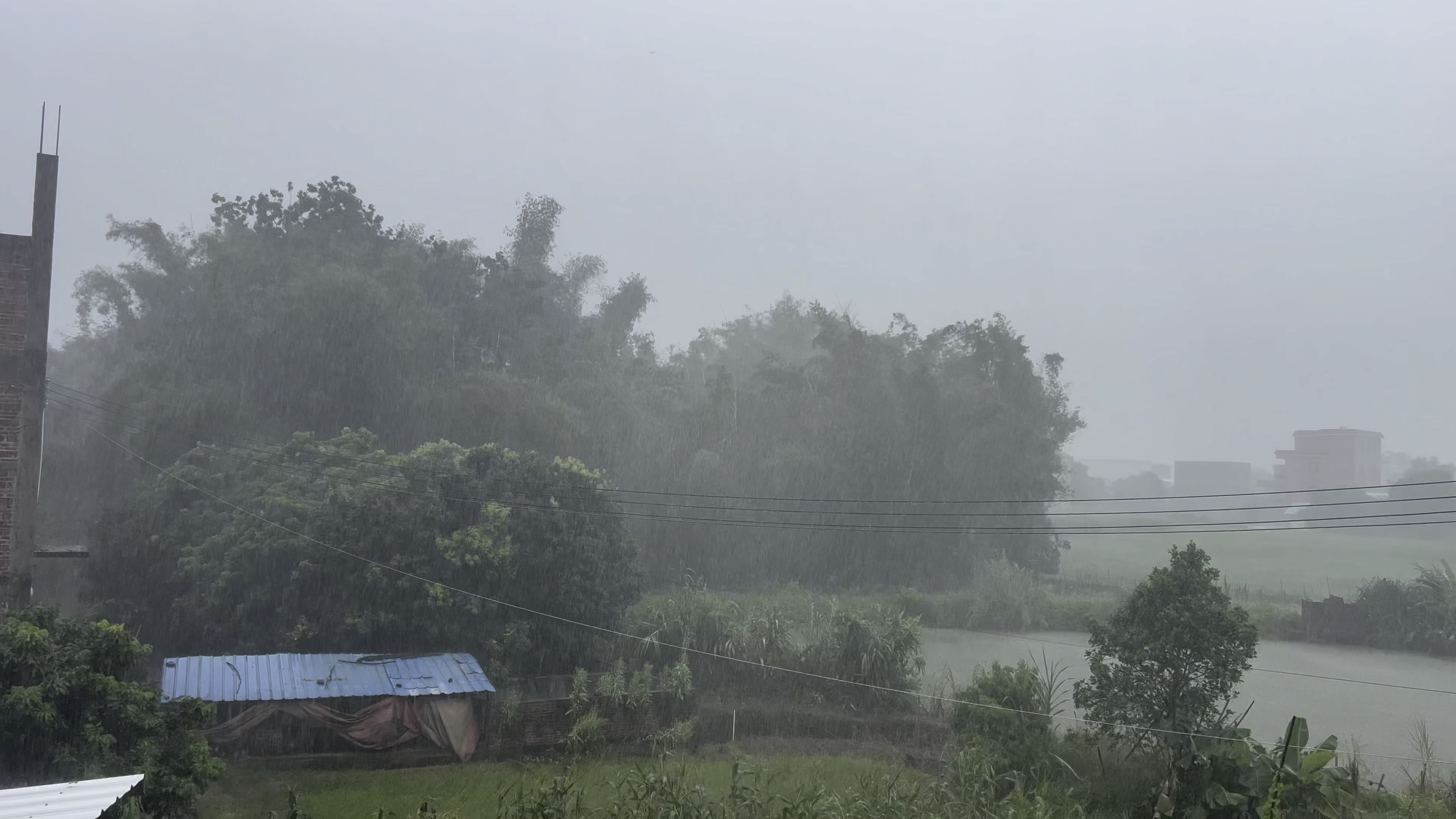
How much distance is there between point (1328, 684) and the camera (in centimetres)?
1298

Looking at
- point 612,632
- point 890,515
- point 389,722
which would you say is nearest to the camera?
point 389,722

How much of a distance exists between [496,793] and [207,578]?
7.55 m

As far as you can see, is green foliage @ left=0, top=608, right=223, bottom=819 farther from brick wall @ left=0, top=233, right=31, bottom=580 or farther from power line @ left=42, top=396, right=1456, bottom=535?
power line @ left=42, top=396, right=1456, bottom=535

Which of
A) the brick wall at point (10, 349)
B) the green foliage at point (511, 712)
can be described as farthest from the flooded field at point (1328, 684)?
the brick wall at point (10, 349)

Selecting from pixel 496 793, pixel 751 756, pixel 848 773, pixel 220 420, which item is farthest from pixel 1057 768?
pixel 220 420

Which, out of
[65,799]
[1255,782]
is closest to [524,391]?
[1255,782]

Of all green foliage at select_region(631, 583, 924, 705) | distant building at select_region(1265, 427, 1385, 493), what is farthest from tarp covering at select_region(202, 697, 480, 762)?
distant building at select_region(1265, 427, 1385, 493)

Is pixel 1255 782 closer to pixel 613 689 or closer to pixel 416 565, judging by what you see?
pixel 613 689

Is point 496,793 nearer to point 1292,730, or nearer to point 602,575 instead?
point 602,575

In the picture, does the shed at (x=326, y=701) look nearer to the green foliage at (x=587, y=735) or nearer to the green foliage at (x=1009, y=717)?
the green foliage at (x=587, y=735)

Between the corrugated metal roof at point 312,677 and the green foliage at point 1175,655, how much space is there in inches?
263

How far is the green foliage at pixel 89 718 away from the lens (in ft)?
21.5

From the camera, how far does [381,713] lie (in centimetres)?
1018

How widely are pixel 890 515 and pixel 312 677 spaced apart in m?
16.6
